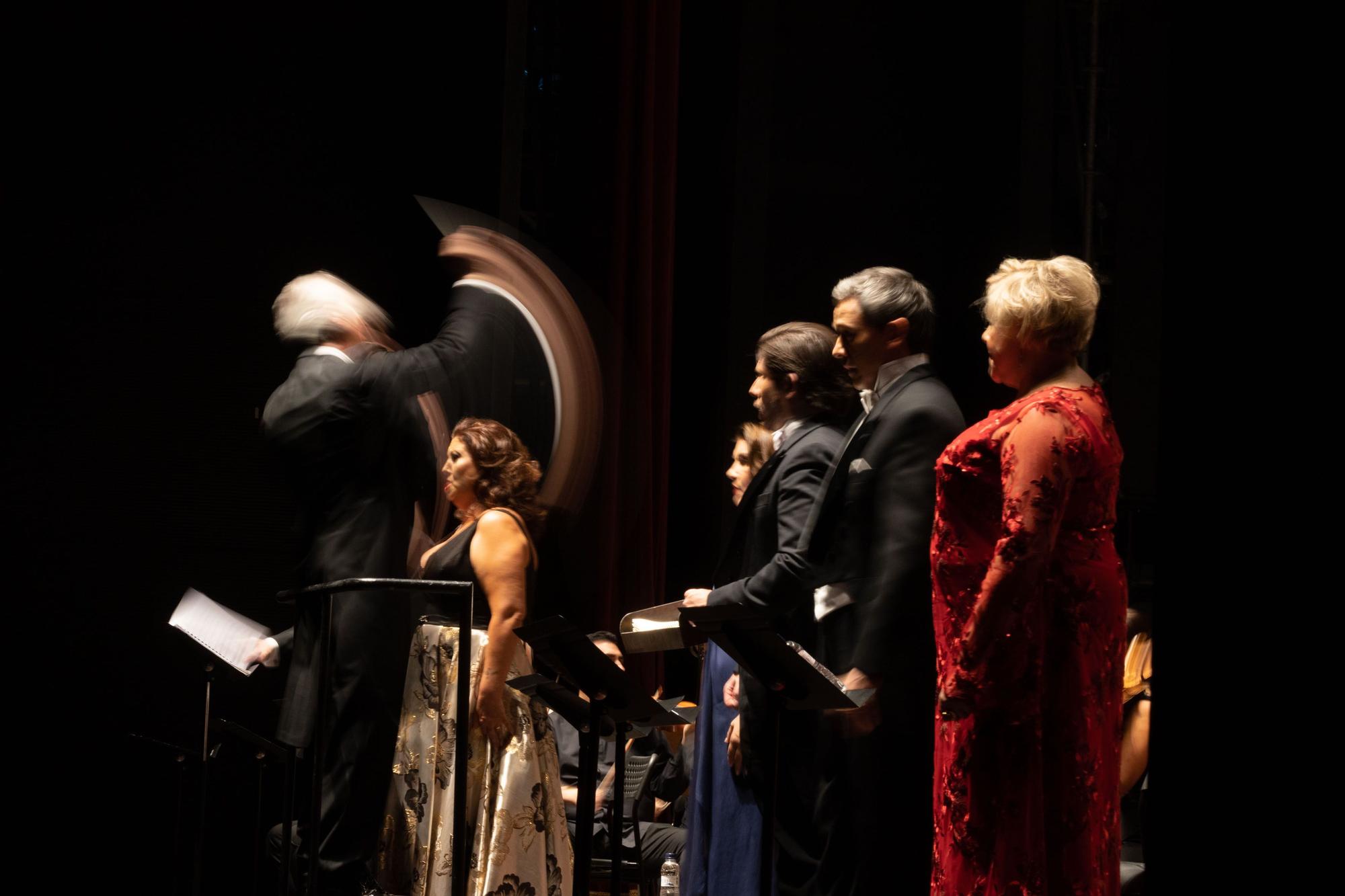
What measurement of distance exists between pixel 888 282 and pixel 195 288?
9.05 feet

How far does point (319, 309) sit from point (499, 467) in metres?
0.68

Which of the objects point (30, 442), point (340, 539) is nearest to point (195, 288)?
point (30, 442)

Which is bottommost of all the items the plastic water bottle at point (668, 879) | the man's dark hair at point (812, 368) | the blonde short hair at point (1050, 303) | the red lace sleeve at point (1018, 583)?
the plastic water bottle at point (668, 879)

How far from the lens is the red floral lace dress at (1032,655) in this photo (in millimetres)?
2326

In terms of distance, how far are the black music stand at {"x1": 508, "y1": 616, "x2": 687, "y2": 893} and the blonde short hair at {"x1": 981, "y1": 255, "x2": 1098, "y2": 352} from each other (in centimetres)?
100

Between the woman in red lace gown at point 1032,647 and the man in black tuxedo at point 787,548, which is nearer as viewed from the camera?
the woman in red lace gown at point 1032,647

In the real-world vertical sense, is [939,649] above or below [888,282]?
below

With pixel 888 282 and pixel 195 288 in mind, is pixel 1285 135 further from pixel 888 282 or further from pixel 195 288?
pixel 195 288

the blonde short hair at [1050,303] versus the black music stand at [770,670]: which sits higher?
the blonde short hair at [1050,303]

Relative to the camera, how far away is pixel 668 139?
18.6 feet

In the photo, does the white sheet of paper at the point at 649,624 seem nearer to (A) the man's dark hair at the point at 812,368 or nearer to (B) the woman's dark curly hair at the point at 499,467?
(A) the man's dark hair at the point at 812,368

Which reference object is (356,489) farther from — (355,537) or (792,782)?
(792,782)

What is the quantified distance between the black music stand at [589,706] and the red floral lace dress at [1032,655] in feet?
1.92

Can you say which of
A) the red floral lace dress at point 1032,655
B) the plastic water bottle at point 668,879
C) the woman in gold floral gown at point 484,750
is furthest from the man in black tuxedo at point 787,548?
the plastic water bottle at point 668,879
